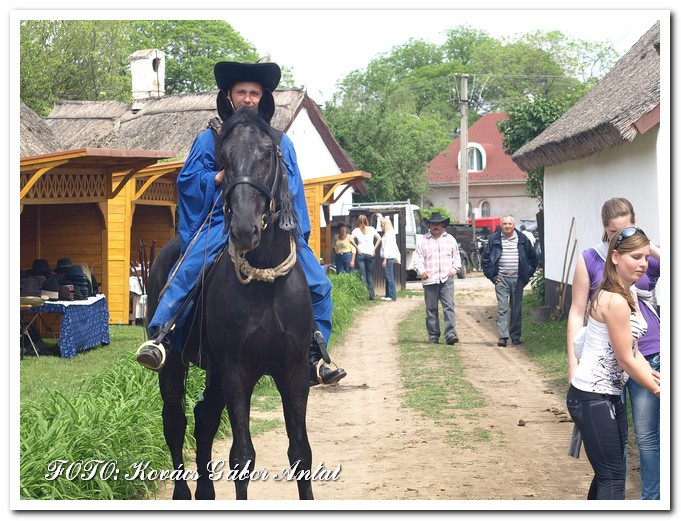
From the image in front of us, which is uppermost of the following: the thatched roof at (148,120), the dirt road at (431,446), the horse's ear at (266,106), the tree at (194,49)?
the tree at (194,49)

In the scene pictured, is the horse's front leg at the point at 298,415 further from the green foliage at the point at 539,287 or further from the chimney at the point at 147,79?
the chimney at the point at 147,79

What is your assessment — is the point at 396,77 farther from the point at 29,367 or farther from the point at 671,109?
the point at 671,109

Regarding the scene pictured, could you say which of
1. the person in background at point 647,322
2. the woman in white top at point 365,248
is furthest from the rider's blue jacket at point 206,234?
the woman in white top at point 365,248

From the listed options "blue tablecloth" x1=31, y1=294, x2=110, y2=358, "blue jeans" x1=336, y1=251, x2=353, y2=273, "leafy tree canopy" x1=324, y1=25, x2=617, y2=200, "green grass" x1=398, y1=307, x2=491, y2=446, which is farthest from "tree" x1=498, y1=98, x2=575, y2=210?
"blue tablecloth" x1=31, y1=294, x2=110, y2=358

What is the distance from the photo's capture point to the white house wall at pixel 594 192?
12547 mm

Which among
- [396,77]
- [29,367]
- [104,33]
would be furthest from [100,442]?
[396,77]

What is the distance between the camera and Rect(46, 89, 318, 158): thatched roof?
97.3ft

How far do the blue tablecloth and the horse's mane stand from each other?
8.82 m

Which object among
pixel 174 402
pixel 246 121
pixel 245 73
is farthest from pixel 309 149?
pixel 246 121

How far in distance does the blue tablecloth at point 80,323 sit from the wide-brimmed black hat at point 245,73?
8.34 m

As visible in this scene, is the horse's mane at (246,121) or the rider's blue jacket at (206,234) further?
the rider's blue jacket at (206,234)

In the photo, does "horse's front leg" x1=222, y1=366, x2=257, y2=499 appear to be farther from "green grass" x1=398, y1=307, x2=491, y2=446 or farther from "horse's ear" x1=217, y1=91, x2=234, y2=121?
"green grass" x1=398, y1=307, x2=491, y2=446

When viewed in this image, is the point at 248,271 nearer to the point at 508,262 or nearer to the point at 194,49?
the point at 508,262

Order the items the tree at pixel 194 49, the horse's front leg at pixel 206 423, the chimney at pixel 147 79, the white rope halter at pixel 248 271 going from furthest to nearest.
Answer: the tree at pixel 194 49 < the chimney at pixel 147 79 < the horse's front leg at pixel 206 423 < the white rope halter at pixel 248 271
